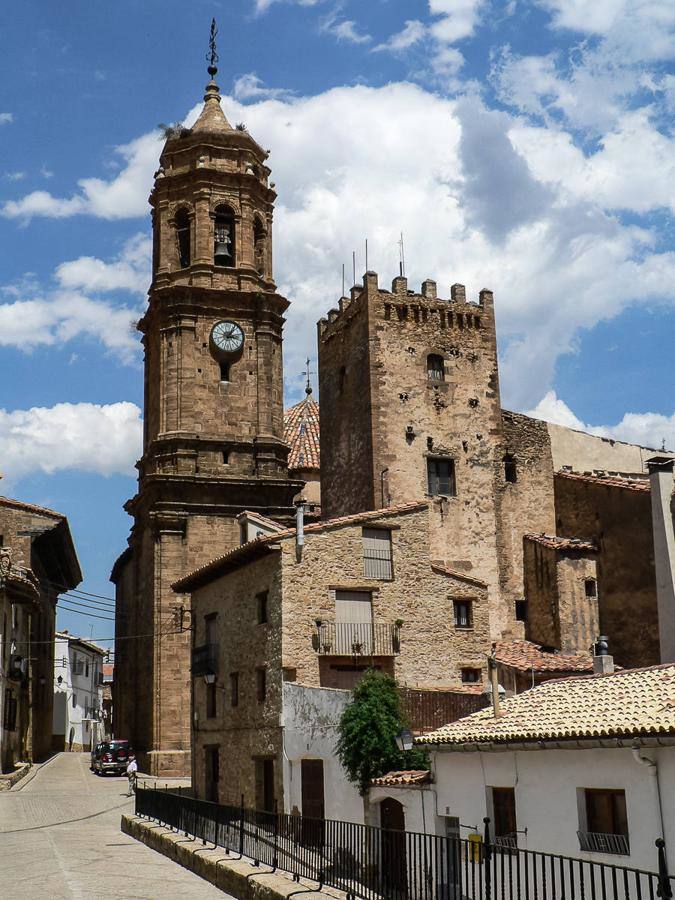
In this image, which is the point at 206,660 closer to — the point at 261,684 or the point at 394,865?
the point at 261,684

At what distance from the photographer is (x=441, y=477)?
122 feet

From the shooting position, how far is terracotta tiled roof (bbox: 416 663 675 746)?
610 inches

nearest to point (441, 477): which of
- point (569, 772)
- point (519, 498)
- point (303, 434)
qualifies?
point (519, 498)

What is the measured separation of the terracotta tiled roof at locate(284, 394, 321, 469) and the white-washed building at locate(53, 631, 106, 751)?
24.6 m

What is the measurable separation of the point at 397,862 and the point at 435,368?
2440cm

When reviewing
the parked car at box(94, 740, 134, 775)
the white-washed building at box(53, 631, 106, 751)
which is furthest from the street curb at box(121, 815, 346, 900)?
the white-washed building at box(53, 631, 106, 751)

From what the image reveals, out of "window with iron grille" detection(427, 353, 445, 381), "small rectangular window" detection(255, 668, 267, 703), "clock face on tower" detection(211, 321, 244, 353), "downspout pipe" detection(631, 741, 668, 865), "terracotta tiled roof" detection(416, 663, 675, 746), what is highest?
"clock face on tower" detection(211, 321, 244, 353)

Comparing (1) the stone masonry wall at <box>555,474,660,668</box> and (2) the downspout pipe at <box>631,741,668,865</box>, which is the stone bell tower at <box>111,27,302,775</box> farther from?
(2) the downspout pipe at <box>631,741,668,865</box>

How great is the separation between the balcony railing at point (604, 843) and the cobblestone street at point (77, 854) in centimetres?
593

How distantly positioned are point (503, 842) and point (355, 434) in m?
21.4

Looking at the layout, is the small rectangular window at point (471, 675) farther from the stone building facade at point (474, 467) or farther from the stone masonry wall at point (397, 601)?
the stone building facade at point (474, 467)

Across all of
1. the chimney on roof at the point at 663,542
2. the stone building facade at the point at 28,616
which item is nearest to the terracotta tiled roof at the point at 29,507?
the stone building facade at the point at 28,616

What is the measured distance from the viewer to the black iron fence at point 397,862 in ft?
45.9

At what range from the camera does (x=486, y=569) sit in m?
36.4
